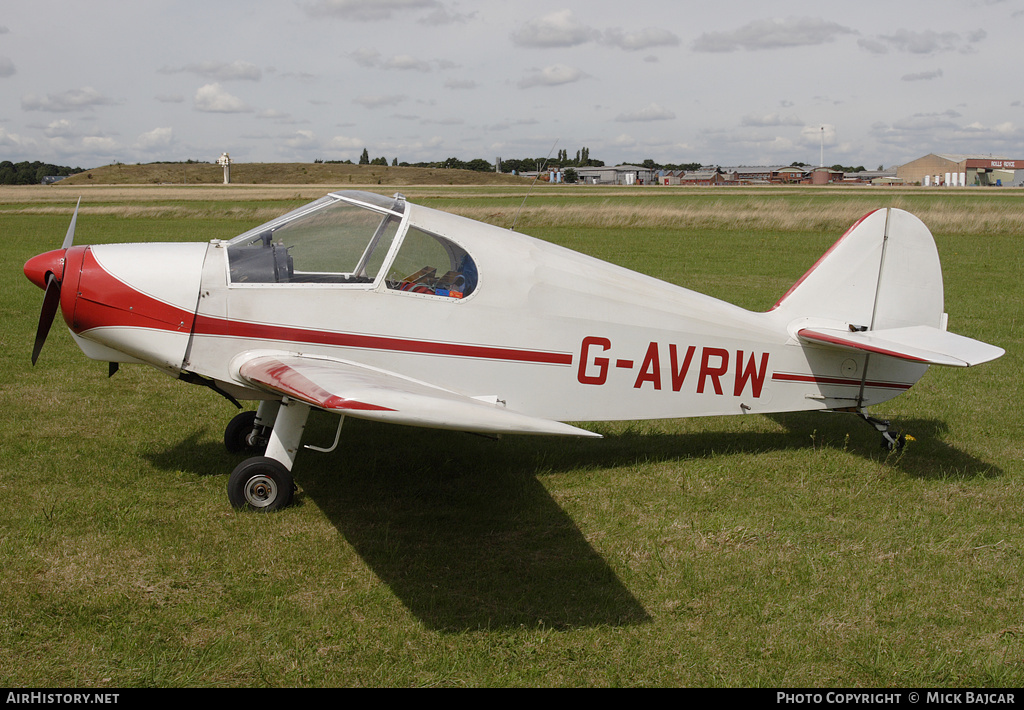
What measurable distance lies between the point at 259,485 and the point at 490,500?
1750 mm

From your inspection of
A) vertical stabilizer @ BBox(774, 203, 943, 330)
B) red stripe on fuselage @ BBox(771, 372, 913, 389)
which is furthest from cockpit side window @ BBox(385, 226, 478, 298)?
vertical stabilizer @ BBox(774, 203, 943, 330)

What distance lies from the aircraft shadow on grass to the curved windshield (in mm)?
1729

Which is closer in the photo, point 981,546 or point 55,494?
point 981,546

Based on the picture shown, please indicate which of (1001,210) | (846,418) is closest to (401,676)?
(846,418)

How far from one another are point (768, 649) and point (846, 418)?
5033mm

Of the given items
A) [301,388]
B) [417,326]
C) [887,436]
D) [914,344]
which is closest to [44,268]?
[301,388]

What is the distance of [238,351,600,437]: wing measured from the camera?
12.9 feet

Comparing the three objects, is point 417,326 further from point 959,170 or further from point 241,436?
point 959,170

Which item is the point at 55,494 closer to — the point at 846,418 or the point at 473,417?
the point at 473,417

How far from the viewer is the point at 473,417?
4.03 m

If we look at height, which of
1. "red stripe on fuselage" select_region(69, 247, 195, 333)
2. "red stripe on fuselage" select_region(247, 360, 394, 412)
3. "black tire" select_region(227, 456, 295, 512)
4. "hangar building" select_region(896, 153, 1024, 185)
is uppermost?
"hangar building" select_region(896, 153, 1024, 185)

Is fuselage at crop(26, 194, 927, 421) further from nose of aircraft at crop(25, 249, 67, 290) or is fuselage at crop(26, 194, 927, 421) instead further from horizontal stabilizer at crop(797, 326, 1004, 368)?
horizontal stabilizer at crop(797, 326, 1004, 368)

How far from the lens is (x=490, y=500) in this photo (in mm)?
6160

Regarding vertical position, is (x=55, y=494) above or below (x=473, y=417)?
below
